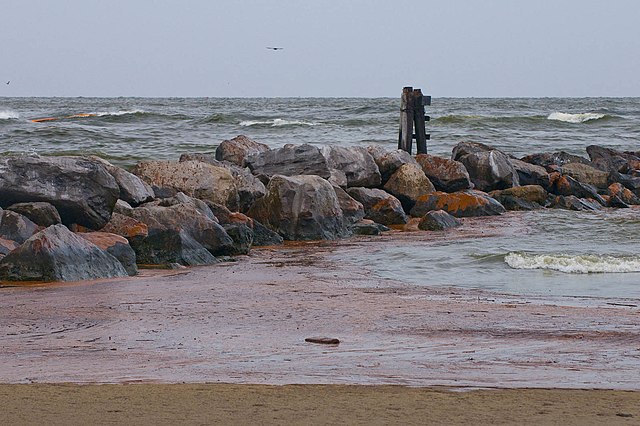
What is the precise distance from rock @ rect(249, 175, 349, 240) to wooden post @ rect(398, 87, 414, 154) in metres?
8.12

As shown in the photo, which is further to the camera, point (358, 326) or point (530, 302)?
point (530, 302)

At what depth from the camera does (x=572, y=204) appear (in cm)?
1698

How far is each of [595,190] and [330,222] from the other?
7503mm

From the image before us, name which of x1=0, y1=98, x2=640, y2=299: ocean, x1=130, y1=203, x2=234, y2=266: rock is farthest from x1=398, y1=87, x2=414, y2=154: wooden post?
x1=130, y1=203, x2=234, y2=266: rock

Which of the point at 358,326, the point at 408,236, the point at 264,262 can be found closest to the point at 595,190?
the point at 408,236

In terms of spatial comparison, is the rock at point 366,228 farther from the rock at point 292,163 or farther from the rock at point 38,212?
the rock at point 38,212

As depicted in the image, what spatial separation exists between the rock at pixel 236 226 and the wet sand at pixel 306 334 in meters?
1.73

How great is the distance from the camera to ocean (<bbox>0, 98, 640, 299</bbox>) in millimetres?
9578

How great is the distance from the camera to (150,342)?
5926 millimetres

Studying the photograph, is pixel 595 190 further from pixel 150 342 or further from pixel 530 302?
pixel 150 342

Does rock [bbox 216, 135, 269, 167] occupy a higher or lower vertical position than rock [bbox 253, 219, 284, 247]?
higher

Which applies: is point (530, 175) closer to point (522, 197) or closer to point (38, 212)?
point (522, 197)

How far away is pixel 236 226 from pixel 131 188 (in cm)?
154

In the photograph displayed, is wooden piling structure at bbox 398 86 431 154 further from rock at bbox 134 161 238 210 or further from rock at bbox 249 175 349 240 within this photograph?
rock at bbox 249 175 349 240
